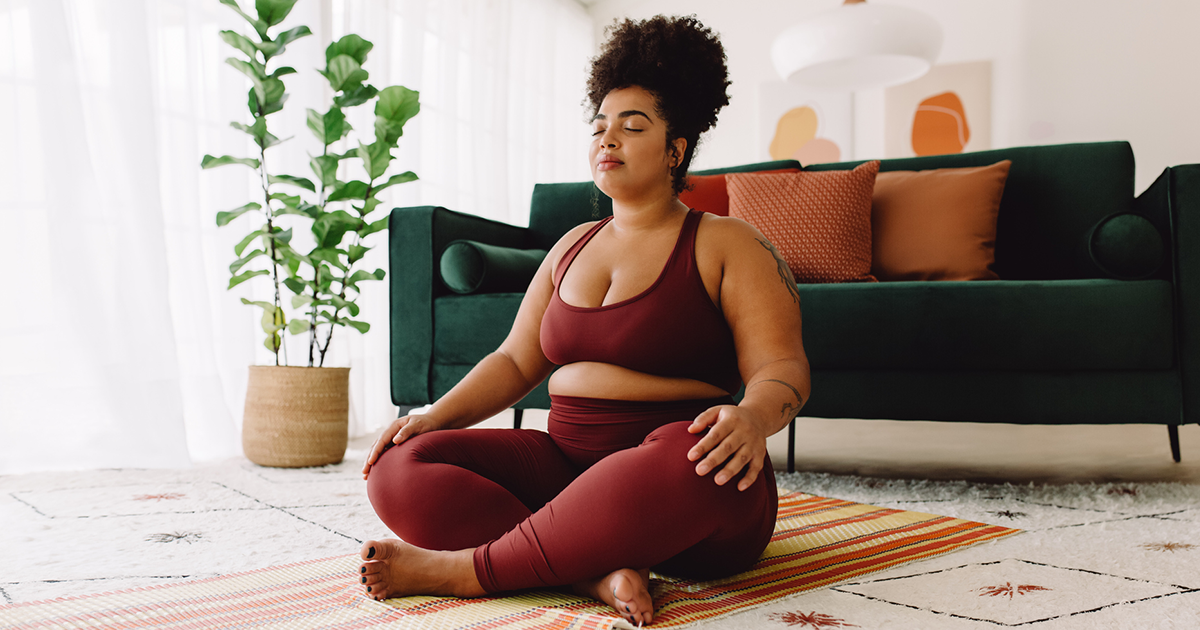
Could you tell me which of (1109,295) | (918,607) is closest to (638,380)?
(918,607)

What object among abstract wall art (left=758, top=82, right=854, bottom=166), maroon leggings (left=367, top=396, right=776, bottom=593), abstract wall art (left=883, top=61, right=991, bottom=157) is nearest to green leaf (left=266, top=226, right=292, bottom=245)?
maroon leggings (left=367, top=396, right=776, bottom=593)

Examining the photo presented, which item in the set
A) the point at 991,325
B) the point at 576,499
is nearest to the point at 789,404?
the point at 576,499

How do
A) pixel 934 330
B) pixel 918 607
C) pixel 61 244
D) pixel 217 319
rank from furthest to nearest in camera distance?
pixel 217 319 → pixel 61 244 → pixel 934 330 → pixel 918 607

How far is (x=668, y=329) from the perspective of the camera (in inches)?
37.0

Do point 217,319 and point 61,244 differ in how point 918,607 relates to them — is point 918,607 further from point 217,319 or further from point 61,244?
point 217,319

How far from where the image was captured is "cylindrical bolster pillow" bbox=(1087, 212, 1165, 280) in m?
1.65

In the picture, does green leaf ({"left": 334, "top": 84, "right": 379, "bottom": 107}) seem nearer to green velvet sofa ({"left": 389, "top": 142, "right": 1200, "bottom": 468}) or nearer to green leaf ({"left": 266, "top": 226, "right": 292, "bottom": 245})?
green leaf ({"left": 266, "top": 226, "right": 292, "bottom": 245})

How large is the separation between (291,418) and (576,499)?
4.66ft

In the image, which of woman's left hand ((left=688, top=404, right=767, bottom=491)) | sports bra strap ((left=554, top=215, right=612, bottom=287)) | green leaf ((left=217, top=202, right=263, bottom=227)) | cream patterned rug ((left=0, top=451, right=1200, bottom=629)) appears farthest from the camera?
green leaf ((left=217, top=202, right=263, bottom=227))

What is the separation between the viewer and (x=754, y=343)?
938 millimetres

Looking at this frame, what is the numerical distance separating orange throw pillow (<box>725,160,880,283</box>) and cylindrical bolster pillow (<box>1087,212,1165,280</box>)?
51cm

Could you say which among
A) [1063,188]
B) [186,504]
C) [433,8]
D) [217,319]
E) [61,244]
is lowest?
[186,504]

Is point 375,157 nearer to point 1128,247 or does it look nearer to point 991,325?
point 991,325

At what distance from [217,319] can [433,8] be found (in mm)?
1763
